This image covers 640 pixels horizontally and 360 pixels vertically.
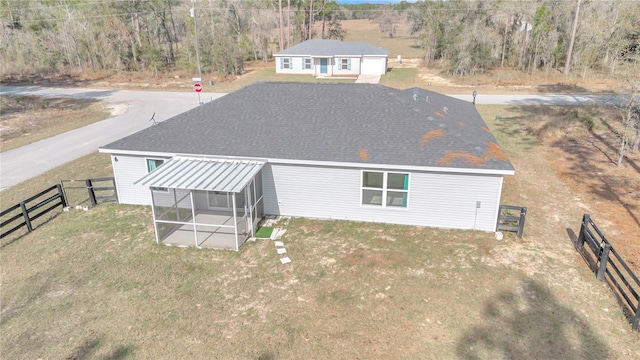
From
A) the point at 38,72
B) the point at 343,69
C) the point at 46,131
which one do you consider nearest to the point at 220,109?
the point at 46,131

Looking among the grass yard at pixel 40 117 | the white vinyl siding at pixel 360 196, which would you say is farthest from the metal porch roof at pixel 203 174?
the grass yard at pixel 40 117

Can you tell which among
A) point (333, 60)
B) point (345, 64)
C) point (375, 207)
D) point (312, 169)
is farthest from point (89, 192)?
point (345, 64)

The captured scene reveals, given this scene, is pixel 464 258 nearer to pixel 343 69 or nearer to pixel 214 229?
pixel 214 229

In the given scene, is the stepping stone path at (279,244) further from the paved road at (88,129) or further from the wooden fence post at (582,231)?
the paved road at (88,129)

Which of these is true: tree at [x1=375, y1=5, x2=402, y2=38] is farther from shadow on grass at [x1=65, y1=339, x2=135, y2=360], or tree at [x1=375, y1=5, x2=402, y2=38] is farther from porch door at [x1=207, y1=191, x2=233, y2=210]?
shadow on grass at [x1=65, y1=339, x2=135, y2=360]

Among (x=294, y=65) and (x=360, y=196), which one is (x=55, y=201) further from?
(x=294, y=65)
